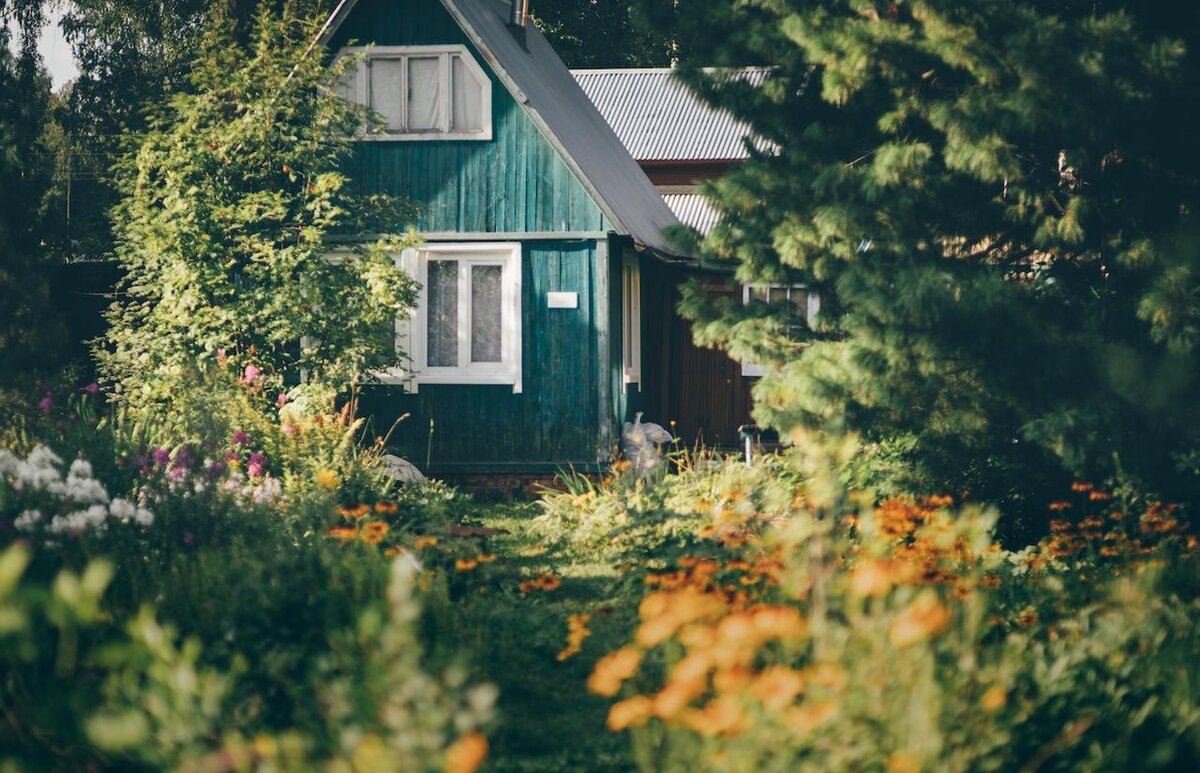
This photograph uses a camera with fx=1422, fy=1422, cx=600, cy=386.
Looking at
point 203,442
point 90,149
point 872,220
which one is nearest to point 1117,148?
point 872,220

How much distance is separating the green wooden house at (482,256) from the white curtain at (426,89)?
12 mm

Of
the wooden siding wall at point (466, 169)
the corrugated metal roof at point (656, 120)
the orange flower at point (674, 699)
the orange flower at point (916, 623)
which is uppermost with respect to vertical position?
the corrugated metal roof at point (656, 120)

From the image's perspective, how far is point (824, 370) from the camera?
29.1ft

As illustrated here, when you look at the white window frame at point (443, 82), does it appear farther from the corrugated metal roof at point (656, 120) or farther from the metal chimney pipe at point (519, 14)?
the corrugated metal roof at point (656, 120)

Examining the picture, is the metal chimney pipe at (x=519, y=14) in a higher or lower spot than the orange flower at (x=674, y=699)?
higher

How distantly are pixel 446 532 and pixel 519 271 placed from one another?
776cm

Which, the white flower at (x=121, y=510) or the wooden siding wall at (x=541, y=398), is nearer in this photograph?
the white flower at (x=121, y=510)

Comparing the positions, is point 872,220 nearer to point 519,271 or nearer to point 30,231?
point 519,271

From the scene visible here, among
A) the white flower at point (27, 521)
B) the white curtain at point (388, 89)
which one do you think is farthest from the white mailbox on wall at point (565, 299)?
the white flower at point (27, 521)

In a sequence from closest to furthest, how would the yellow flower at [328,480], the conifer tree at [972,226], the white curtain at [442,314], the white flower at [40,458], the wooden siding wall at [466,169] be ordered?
1. the white flower at [40,458]
2. the conifer tree at [972,226]
3. the yellow flower at [328,480]
4. the wooden siding wall at [466,169]
5. the white curtain at [442,314]

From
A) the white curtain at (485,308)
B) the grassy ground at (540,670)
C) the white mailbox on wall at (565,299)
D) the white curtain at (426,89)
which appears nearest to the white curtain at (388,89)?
the white curtain at (426,89)

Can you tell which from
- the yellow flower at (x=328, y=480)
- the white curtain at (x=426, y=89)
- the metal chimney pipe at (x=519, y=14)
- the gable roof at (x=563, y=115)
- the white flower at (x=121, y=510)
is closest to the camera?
the white flower at (x=121, y=510)

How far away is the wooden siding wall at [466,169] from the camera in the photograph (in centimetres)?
1461

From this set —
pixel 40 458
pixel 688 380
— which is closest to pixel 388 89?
pixel 688 380
